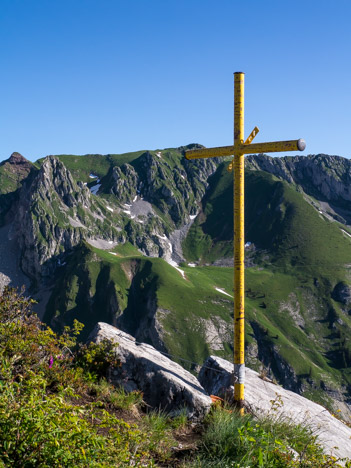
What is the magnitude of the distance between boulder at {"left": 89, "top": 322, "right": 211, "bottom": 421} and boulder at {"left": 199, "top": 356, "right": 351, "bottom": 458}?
4.92ft

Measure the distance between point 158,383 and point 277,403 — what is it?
11.9ft

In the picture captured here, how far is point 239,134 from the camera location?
40.1 ft

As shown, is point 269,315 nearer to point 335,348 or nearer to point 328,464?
point 335,348

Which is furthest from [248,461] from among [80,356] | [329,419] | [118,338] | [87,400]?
[329,419]

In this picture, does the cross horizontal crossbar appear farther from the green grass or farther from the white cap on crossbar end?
the green grass

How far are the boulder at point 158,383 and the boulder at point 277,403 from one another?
4.92ft

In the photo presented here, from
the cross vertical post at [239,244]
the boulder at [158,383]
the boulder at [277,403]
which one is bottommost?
the boulder at [277,403]

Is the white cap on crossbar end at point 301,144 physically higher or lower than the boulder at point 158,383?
higher

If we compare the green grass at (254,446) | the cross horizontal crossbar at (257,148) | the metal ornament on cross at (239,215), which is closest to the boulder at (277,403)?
the metal ornament on cross at (239,215)

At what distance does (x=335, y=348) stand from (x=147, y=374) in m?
188

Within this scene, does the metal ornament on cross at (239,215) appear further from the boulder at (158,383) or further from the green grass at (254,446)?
the green grass at (254,446)

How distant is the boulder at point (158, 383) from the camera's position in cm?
1145

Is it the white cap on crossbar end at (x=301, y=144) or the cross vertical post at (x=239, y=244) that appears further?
the cross vertical post at (x=239, y=244)

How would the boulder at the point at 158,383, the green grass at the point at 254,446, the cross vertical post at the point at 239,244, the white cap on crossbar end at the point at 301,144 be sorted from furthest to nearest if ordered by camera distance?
the cross vertical post at the point at 239,244, the boulder at the point at 158,383, the white cap on crossbar end at the point at 301,144, the green grass at the point at 254,446
